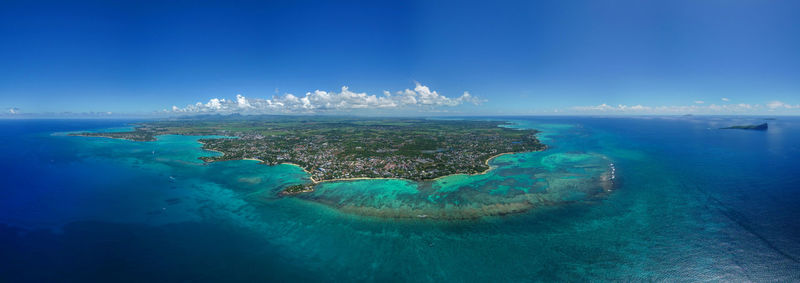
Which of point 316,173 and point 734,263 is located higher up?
point 316,173

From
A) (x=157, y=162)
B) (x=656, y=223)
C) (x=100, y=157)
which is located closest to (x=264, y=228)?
(x=656, y=223)

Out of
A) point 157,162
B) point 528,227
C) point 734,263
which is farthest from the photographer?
point 157,162

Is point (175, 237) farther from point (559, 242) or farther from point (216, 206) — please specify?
point (559, 242)

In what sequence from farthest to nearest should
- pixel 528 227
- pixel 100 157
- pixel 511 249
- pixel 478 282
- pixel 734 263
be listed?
pixel 100 157, pixel 528 227, pixel 511 249, pixel 734 263, pixel 478 282

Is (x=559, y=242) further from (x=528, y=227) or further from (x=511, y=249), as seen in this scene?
(x=511, y=249)

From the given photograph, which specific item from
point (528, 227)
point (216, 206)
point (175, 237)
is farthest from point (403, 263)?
point (216, 206)

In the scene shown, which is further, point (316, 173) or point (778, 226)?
point (316, 173)
